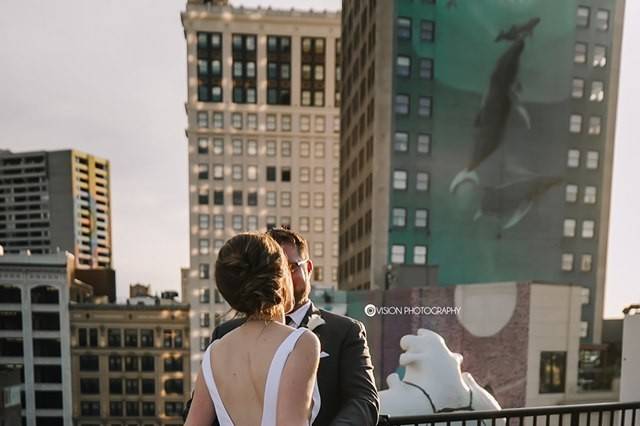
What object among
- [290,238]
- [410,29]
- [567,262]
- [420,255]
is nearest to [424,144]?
[420,255]

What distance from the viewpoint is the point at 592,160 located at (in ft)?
75.7

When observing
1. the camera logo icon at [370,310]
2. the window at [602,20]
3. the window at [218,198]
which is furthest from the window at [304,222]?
the window at [602,20]

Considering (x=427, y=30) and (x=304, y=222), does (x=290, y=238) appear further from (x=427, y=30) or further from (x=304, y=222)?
(x=304, y=222)

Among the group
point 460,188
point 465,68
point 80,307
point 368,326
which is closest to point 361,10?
point 465,68

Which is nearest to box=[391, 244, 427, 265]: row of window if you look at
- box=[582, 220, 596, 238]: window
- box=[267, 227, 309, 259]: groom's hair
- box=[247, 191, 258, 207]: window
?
box=[582, 220, 596, 238]: window

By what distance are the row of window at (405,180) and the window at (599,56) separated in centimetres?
1360

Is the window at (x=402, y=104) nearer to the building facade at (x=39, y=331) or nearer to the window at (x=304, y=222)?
the window at (x=304, y=222)

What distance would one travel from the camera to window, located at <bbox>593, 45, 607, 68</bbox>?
2238 centimetres

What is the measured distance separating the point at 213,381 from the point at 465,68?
24.7 metres

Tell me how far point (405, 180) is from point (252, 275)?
21195mm

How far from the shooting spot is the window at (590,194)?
22.8 meters

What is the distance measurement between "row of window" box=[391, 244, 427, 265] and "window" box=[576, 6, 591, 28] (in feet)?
55.8

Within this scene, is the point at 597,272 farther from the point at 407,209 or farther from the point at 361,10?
the point at 361,10

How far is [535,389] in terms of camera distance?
11.1 metres
